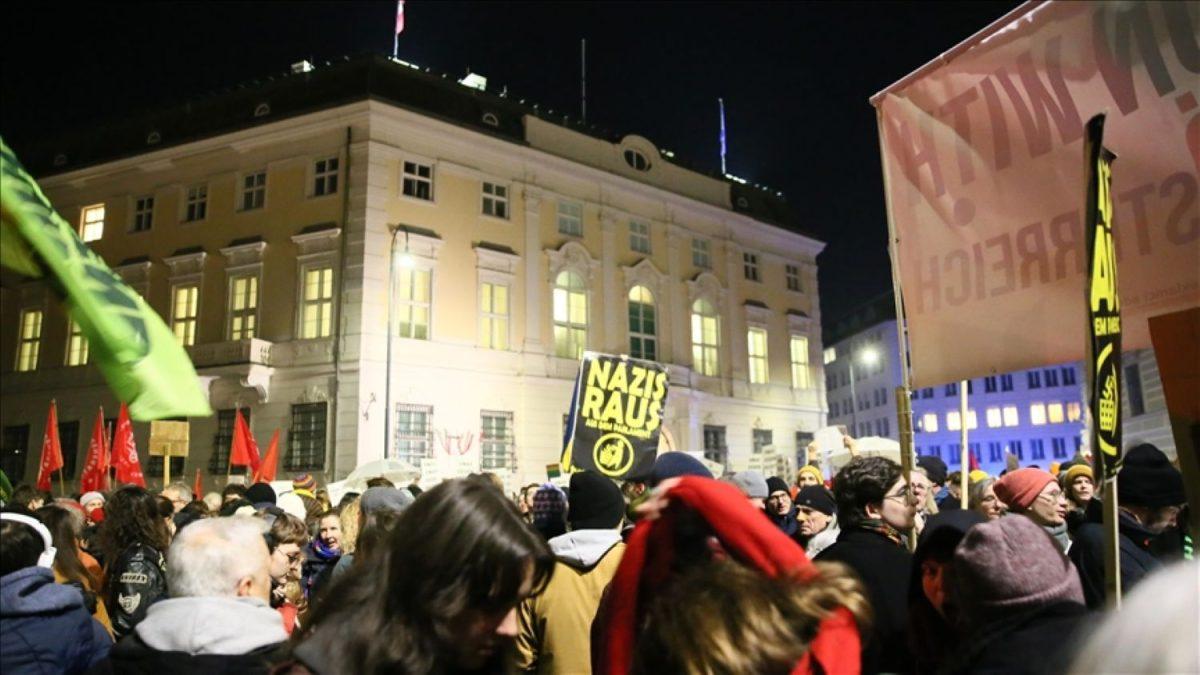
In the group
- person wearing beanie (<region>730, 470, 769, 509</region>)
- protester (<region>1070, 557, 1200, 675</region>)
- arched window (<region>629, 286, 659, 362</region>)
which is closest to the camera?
protester (<region>1070, 557, 1200, 675</region>)

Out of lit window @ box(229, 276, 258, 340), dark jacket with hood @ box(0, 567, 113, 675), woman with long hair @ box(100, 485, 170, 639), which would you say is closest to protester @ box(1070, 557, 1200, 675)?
dark jacket with hood @ box(0, 567, 113, 675)

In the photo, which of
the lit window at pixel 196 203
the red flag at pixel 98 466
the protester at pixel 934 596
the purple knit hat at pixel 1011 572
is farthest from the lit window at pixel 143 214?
the purple knit hat at pixel 1011 572

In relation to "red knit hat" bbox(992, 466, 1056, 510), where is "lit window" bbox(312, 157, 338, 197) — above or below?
above

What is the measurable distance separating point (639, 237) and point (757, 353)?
7.63 meters

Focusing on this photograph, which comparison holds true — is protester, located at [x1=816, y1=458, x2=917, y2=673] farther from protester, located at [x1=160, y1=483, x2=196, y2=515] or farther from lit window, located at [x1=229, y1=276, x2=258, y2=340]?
lit window, located at [x1=229, y1=276, x2=258, y2=340]

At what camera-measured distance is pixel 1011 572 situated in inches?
93.0

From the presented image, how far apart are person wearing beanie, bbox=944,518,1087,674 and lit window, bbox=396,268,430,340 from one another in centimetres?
2323

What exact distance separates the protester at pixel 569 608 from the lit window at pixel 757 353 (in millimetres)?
30931

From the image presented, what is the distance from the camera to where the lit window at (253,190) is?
26641mm

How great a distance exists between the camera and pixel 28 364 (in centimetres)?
2878

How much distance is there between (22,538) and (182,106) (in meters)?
30.3

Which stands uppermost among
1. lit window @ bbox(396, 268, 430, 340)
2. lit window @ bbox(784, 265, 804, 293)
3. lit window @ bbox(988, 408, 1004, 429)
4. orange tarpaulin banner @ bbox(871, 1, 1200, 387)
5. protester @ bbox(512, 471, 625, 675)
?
lit window @ bbox(784, 265, 804, 293)

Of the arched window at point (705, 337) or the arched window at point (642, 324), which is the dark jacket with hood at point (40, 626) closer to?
the arched window at point (642, 324)

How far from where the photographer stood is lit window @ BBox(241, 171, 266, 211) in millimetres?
26641
